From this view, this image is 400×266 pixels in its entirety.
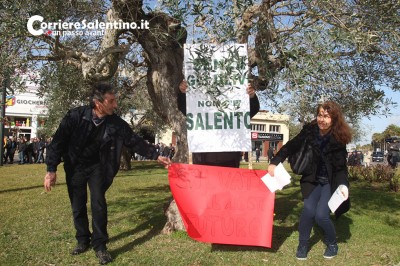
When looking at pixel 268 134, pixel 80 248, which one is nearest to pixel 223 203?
pixel 80 248

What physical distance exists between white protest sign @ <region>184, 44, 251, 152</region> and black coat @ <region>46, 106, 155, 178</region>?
744 millimetres

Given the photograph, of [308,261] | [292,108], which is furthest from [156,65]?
[308,261]

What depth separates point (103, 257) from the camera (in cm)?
440

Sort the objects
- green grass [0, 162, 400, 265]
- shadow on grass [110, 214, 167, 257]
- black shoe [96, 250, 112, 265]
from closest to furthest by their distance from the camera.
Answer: black shoe [96, 250, 112, 265], green grass [0, 162, 400, 265], shadow on grass [110, 214, 167, 257]

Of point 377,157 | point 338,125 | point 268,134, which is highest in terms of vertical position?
point 268,134

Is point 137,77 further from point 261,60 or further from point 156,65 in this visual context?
point 261,60

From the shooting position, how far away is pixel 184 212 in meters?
4.82

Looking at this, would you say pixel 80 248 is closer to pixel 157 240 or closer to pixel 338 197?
pixel 157 240

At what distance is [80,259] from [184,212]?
136 centimetres

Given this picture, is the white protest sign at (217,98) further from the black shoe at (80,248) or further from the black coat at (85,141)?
the black shoe at (80,248)

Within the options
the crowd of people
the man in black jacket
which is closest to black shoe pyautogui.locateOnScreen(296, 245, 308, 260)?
the man in black jacket

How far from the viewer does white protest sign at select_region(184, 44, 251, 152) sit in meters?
4.66

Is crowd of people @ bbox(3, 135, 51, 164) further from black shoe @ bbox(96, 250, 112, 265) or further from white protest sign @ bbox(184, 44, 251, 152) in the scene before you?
white protest sign @ bbox(184, 44, 251, 152)

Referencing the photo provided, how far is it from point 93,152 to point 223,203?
5.73 ft
